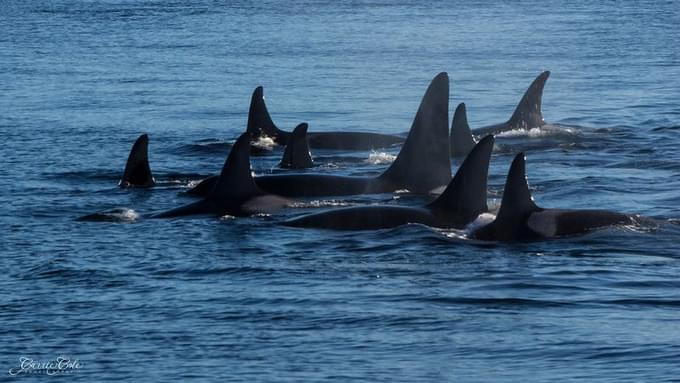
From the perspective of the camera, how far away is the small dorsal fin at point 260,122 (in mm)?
26250

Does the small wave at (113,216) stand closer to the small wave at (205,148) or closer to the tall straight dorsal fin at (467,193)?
the tall straight dorsal fin at (467,193)

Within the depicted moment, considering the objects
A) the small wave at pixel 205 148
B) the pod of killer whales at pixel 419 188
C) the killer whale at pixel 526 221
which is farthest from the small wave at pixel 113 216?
the small wave at pixel 205 148

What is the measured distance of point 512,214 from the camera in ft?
52.1

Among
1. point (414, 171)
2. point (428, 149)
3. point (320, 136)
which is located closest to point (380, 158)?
point (320, 136)

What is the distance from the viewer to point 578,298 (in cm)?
1378

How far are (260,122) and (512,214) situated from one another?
36.6 ft

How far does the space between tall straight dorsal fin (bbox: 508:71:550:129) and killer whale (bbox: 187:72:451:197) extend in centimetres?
751

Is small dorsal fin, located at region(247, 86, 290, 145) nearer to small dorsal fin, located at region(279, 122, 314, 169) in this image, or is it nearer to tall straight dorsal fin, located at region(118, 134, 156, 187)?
small dorsal fin, located at region(279, 122, 314, 169)

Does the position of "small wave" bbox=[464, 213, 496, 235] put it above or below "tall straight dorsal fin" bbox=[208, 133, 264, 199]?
below

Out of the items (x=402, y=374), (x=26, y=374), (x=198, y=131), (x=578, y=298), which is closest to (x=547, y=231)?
(x=578, y=298)

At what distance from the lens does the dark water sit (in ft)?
39.6

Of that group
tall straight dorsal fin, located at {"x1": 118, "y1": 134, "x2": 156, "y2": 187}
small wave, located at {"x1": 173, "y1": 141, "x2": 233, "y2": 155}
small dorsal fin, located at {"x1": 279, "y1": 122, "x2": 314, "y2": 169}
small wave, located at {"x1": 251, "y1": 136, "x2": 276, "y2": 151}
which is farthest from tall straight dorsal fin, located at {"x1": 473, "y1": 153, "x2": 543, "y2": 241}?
small wave, located at {"x1": 251, "y1": 136, "x2": 276, "y2": 151}

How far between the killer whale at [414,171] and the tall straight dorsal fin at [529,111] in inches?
296

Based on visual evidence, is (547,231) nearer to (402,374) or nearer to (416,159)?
(416,159)
